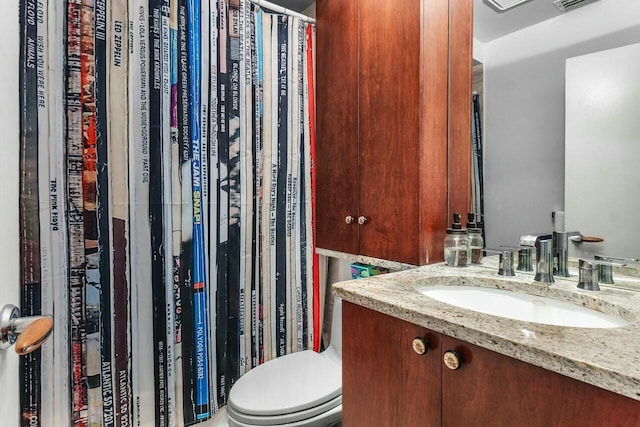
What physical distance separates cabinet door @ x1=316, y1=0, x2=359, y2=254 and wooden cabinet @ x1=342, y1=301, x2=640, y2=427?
0.50 meters

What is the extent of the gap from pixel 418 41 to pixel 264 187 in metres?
0.87

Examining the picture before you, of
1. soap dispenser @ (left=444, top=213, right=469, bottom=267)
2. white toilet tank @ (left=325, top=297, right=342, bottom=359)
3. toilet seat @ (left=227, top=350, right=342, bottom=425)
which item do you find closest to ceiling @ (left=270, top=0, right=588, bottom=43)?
soap dispenser @ (left=444, top=213, right=469, bottom=267)

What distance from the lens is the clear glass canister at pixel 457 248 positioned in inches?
38.4

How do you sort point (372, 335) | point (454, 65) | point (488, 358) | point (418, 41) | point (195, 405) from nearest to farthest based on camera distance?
point (488, 358) < point (372, 335) < point (418, 41) < point (454, 65) < point (195, 405)

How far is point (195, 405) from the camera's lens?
1.30 meters

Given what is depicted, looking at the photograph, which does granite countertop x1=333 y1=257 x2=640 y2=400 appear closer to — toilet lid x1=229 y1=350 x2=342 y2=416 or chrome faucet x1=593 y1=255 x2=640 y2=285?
chrome faucet x1=593 y1=255 x2=640 y2=285

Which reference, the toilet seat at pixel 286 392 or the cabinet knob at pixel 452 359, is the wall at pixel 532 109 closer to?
the cabinet knob at pixel 452 359

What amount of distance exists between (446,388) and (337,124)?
95cm

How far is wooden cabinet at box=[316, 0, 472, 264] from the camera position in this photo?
977 mm

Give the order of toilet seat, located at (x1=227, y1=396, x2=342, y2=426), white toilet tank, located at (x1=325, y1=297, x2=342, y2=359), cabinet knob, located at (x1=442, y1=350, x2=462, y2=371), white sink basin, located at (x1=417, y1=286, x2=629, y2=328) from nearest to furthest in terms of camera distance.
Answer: cabinet knob, located at (x1=442, y1=350, x2=462, y2=371)
white sink basin, located at (x1=417, y1=286, x2=629, y2=328)
toilet seat, located at (x1=227, y1=396, x2=342, y2=426)
white toilet tank, located at (x1=325, y1=297, x2=342, y2=359)

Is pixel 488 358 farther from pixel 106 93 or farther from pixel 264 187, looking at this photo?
pixel 106 93

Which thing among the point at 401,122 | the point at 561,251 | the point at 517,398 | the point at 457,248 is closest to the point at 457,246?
the point at 457,248

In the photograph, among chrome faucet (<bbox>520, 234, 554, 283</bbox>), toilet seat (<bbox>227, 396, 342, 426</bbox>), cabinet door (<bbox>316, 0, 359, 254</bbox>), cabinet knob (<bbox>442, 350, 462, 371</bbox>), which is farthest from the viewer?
cabinet door (<bbox>316, 0, 359, 254</bbox>)

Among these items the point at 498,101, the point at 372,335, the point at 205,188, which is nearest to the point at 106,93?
the point at 205,188
